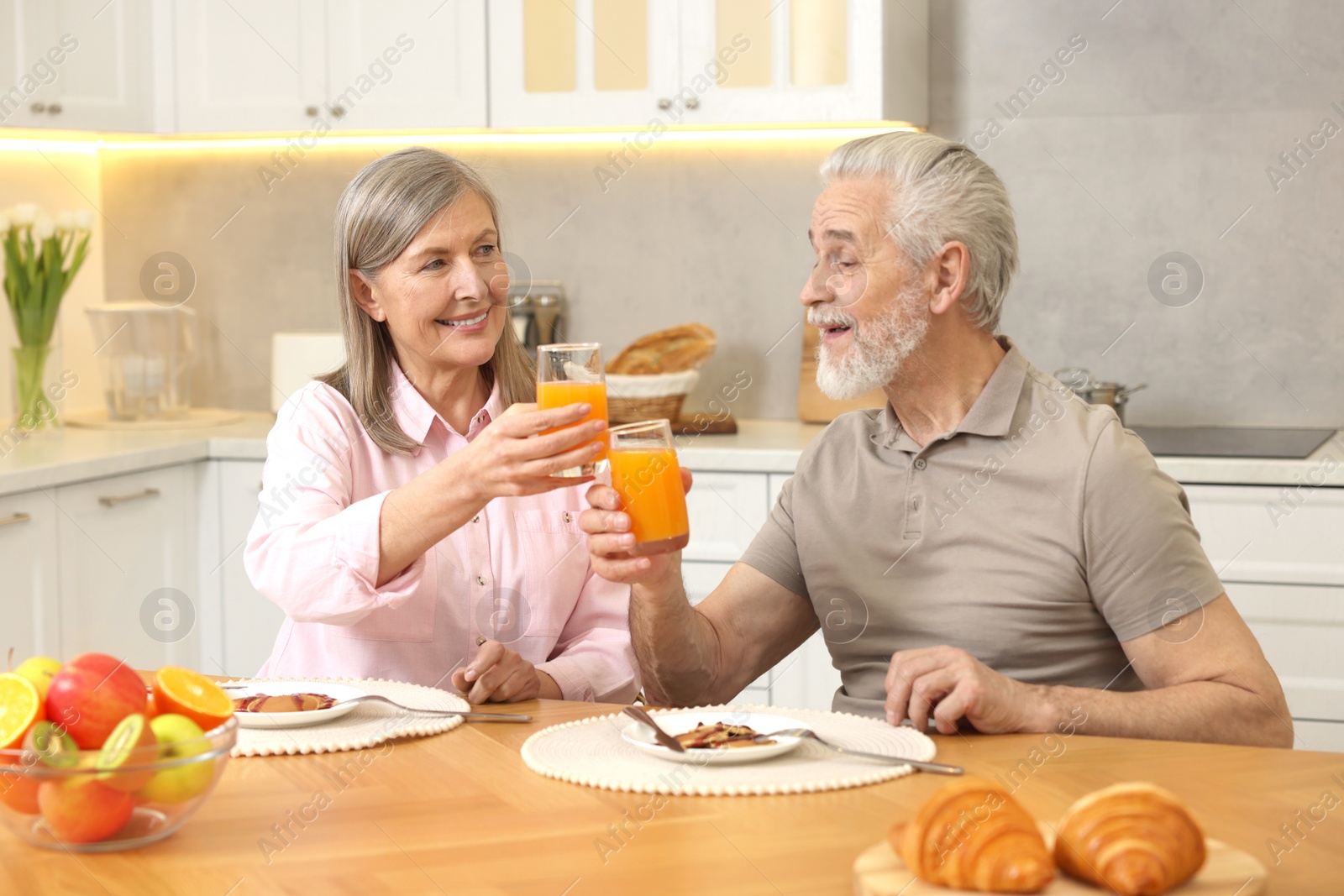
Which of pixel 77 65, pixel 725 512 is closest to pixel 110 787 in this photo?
pixel 725 512

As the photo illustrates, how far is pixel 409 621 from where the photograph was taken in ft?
5.65

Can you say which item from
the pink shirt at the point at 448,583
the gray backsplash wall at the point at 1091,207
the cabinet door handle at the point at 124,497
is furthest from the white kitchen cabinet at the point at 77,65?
the pink shirt at the point at 448,583

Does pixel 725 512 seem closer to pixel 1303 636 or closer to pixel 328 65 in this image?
pixel 1303 636

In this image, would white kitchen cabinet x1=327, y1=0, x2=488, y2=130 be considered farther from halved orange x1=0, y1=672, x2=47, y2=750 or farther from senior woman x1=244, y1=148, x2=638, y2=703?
halved orange x1=0, y1=672, x2=47, y2=750

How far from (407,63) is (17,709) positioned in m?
2.46

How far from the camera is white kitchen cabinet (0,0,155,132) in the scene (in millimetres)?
3090

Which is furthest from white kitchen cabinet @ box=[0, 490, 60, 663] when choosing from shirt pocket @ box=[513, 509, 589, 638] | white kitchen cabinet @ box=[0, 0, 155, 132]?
shirt pocket @ box=[513, 509, 589, 638]

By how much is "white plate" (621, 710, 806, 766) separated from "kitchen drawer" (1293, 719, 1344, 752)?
1.75 metres

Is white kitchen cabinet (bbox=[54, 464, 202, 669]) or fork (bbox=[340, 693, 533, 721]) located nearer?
fork (bbox=[340, 693, 533, 721])

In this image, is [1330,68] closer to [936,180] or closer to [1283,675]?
[1283,675]

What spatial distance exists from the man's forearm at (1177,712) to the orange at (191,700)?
0.76 m

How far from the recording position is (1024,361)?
1736 millimetres

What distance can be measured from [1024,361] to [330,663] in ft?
3.12

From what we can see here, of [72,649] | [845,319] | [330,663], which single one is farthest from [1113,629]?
[72,649]
